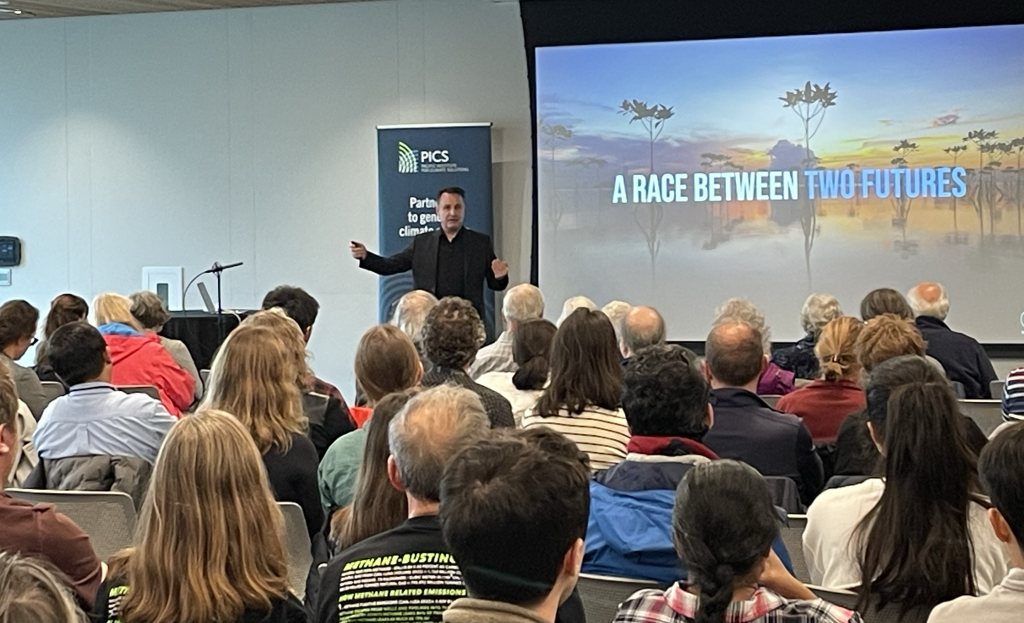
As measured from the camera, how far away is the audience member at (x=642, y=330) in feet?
18.2

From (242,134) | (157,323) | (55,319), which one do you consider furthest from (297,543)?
(242,134)

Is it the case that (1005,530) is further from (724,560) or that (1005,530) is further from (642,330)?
(642,330)

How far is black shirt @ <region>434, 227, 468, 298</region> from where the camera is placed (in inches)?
351

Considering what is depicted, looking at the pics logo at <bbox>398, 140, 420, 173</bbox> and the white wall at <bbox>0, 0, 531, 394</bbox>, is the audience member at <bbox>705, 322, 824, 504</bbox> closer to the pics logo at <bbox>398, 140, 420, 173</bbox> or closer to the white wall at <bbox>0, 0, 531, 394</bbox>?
the white wall at <bbox>0, 0, 531, 394</bbox>

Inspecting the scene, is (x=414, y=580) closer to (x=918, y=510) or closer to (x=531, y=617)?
(x=531, y=617)

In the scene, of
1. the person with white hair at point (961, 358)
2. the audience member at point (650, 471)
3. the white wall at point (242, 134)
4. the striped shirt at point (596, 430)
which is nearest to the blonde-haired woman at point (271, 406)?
the striped shirt at point (596, 430)

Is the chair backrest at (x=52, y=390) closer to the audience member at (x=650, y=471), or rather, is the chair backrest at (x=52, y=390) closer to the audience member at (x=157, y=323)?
the audience member at (x=157, y=323)

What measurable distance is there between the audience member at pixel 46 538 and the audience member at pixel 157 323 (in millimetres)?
3526

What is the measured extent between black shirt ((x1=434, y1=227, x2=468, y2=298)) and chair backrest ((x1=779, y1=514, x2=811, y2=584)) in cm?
595

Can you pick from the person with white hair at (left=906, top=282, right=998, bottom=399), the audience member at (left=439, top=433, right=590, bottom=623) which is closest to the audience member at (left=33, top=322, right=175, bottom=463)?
the audience member at (left=439, top=433, right=590, bottom=623)

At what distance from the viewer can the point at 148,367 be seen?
5773 mm

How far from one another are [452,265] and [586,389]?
496cm

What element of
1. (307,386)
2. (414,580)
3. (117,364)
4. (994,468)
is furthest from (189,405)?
(994,468)

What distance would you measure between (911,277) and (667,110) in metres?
2.09
